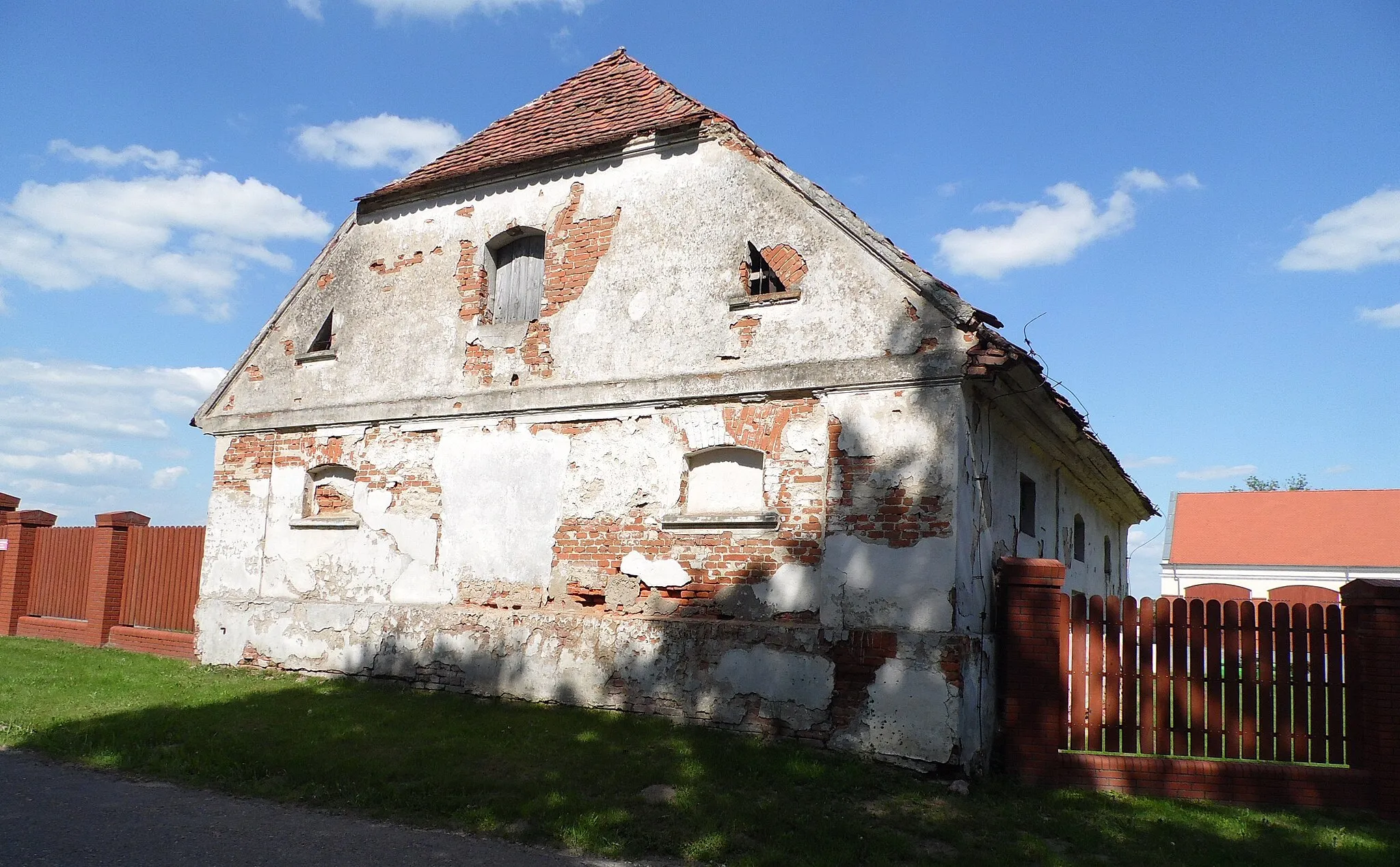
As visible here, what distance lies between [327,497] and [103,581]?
5.22 meters

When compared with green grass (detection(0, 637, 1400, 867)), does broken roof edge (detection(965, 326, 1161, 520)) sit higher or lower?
higher

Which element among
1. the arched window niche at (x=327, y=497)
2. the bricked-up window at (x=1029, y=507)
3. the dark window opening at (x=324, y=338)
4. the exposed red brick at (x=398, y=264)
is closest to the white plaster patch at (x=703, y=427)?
the bricked-up window at (x=1029, y=507)

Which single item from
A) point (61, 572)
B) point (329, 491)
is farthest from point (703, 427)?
point (61, 572)

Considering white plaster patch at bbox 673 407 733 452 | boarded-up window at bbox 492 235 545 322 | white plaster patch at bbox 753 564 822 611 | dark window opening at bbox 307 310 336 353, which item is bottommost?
white plaster patch at bbox 753 564 822 611

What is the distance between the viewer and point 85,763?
7.36m

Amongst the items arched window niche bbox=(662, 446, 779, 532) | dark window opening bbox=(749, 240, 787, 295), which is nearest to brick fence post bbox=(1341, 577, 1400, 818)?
arched window niche bbox=(662, 446, 779, 532)

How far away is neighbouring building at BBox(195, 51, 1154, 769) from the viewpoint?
25.3ft

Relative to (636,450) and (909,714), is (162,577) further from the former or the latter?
(909,714)

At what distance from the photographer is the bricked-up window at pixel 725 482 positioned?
8.51 m

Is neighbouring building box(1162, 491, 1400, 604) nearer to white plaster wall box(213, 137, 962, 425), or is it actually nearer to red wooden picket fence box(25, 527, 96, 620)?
white plaster wall box(213, 137, 962, 425)

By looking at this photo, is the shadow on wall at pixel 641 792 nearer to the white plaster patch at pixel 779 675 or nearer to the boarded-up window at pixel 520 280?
the white plaster patch at pixel 779 675

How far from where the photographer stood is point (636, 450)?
909cm

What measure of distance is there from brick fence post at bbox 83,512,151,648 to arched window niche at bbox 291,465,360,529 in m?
4.59

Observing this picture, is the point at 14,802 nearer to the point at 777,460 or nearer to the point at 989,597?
the point at 777,460
